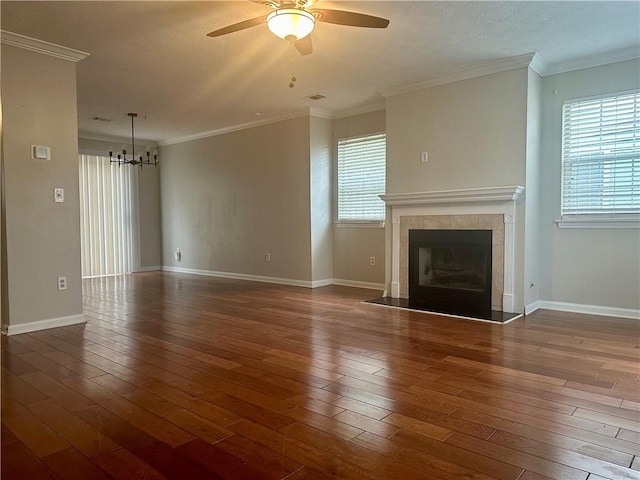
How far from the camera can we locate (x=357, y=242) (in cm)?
653

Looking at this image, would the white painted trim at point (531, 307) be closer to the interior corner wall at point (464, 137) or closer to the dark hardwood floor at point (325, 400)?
the interior corner wall at point (464, 137)

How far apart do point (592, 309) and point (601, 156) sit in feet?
5.05

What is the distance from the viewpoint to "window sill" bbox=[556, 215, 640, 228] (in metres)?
4.30

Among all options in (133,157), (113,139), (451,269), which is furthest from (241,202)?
(451,269)

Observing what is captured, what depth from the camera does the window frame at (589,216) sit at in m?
4.32

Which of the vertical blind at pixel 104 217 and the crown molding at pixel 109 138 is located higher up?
the crown molding at pixel 109 138

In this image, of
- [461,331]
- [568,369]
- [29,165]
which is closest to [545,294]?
[461,331]

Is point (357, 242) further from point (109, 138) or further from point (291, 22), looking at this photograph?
point (109, 138)

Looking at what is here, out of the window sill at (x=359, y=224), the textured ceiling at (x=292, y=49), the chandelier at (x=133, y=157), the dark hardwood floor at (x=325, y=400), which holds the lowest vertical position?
the dark hardwood floor at (x=325, y=400)

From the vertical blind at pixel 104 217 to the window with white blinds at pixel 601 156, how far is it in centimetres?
736

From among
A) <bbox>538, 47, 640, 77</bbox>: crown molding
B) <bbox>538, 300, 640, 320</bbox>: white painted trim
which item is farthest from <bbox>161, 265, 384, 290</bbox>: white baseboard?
<bbox>538, 47, 640, 77</bbox>: crown molding

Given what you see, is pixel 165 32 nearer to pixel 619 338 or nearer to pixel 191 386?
pixel 191 386

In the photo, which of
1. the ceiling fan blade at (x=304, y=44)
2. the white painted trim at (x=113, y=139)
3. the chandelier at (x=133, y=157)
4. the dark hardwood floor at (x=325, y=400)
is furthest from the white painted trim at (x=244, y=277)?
the ceiling fan blade at (x=304, y=44)

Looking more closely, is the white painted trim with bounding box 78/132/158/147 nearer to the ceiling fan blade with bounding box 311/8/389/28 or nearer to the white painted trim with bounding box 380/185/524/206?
the white painted trim with bounding box 380/185/524/206
